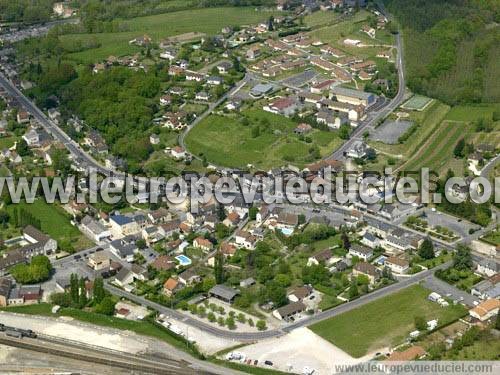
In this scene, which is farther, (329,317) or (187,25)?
(187,25)

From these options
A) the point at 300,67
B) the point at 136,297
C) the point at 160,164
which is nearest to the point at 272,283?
the point at 136,297

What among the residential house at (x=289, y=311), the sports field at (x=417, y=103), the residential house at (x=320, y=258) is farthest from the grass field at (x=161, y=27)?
the residential house at (x=289, y=311)

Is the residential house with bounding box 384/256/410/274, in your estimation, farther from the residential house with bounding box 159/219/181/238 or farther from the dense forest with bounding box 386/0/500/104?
the dense forest with bounding box 386/0/500/104

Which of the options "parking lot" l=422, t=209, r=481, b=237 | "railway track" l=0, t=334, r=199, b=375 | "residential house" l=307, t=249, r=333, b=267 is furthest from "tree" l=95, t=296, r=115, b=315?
"parking lot" l=422, t=209, r=481, b=237

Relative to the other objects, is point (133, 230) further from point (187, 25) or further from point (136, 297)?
point (187, 25)

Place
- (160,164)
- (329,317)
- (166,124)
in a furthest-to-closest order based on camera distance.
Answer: (166,124), (160,164), (329,317)
